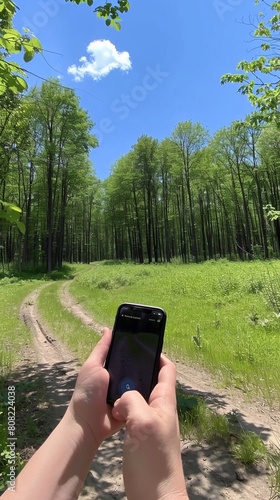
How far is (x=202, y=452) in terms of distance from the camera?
380 centimetres

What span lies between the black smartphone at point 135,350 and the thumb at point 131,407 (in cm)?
13

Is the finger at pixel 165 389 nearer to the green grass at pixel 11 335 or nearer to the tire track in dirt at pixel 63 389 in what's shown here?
the tire track in dirt at pixel 63 389

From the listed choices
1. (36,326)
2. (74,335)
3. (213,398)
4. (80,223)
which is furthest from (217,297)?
(80,223)

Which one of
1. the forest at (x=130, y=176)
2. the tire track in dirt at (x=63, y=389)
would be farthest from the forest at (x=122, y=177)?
the tire track in dirt at (x=63, y=389)

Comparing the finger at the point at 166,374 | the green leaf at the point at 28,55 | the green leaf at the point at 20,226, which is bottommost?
the finger at the point at 166,374

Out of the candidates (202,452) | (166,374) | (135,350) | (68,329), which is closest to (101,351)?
(135,350)

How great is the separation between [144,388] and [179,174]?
42.4 metres

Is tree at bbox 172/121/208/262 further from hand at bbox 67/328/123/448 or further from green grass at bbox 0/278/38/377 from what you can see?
hand at bbox 67/328/123/448

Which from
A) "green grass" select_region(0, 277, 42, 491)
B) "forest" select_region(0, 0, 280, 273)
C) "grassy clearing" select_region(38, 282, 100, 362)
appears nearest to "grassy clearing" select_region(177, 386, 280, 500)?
"green grass" select_region(0, 277, 42, 491)

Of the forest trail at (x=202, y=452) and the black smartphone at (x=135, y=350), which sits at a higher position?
the black smartphone at (x=135, y=350)

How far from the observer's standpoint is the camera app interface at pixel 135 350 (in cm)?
147

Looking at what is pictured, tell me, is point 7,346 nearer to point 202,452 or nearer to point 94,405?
point 202,452

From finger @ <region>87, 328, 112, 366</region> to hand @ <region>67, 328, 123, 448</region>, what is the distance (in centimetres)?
3

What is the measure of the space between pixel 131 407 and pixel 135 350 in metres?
0.44
